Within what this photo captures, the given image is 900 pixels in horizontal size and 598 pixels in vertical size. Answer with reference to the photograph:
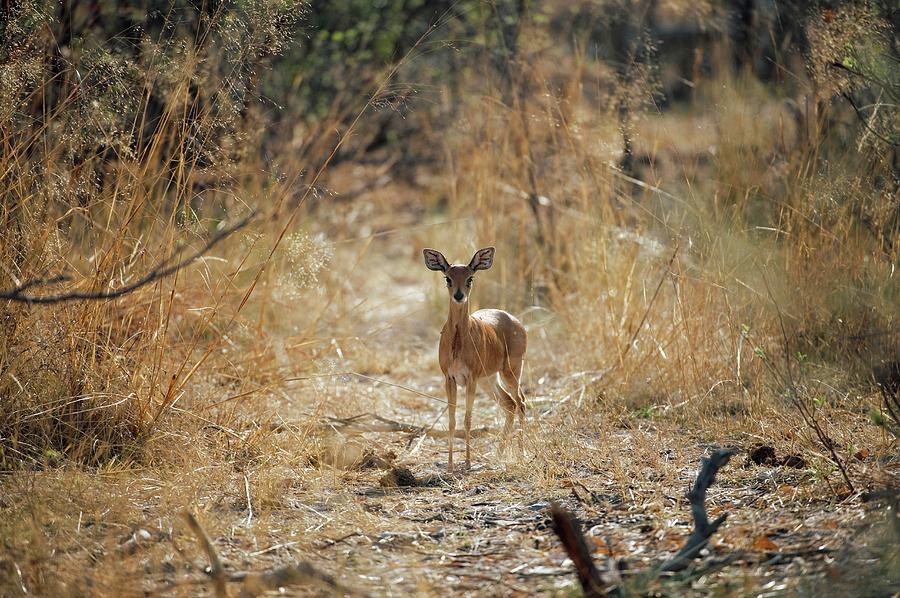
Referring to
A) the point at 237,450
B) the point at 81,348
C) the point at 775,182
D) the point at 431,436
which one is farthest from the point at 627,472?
the point at 775,182

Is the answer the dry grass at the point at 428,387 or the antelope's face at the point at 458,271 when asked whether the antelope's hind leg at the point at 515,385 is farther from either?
the antelope's face at the point at 458,271

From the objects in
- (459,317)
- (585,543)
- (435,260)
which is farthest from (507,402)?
(585,543)

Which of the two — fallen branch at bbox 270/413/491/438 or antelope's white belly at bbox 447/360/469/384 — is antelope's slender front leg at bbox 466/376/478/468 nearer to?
antelope's white belly at bbox 447/360/469/384

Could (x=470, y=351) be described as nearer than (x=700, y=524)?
No

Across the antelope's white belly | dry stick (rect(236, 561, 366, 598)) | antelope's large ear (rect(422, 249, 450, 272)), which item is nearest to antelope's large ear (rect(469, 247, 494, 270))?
antelope's large ear (rect(422, 249, 450, 272))

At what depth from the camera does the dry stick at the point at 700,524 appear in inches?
128

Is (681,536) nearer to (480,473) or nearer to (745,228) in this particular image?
(480,473)

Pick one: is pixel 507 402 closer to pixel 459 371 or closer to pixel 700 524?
pixel 459 371

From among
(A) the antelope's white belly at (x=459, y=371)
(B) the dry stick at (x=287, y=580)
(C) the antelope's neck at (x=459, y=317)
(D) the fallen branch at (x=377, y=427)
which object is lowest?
(D) the fallen branch at (x=377, y=427)

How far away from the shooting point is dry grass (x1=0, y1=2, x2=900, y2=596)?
3.59 metres

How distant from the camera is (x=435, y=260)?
5.32m

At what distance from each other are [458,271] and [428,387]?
1864 mm

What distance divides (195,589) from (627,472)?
2.12 m

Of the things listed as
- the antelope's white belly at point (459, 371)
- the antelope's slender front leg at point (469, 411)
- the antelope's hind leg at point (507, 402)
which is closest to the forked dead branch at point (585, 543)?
the antelope's slender front leg at point (469, 411)
